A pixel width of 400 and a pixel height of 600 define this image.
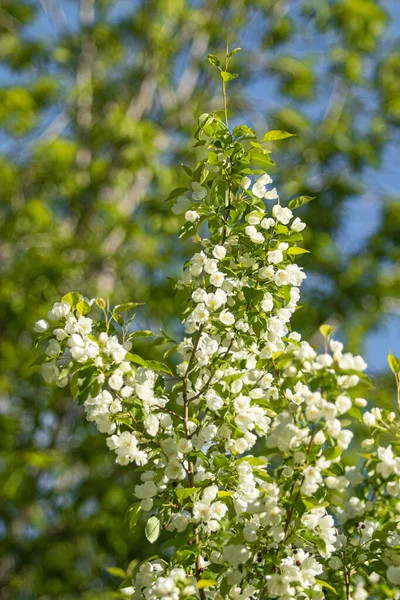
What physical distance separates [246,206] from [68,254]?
461cm

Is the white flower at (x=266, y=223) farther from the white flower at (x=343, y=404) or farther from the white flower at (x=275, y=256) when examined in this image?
the white flower at (x=343, y=404)

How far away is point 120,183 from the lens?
6.51 meters

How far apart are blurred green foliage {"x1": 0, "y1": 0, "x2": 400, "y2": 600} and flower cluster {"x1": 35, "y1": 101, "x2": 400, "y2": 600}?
3.45 meters

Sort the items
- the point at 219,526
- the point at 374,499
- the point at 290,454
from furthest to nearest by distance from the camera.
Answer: the point at 374,499 < the point at 219,526 < the point at 290,454

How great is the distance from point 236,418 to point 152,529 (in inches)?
10.9

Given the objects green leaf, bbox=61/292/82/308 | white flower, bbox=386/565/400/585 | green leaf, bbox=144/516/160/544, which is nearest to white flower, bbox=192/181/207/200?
green leaf, bbox=61/292/82/308

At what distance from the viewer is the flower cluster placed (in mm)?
1236

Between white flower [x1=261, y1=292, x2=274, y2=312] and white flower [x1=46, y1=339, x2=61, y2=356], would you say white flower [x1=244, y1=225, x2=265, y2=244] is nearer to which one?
white flower [x1=261, y1=292, x2=274, y2=312]

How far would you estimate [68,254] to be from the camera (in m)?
5.98

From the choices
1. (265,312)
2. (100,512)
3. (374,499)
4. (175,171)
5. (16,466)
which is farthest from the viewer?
(175,171)

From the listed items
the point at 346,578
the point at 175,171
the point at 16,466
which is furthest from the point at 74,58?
the point at 346,578

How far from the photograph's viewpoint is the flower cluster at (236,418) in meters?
1.24

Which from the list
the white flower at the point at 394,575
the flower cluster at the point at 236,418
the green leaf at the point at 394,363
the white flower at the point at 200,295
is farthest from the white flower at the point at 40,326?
the white flower at the point at 394,575

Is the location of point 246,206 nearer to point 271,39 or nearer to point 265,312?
point 265,312
